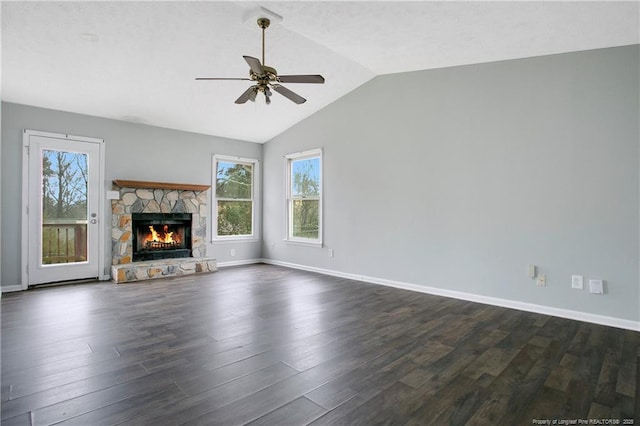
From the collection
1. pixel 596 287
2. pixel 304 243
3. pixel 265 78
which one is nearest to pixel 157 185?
pixel 304 243

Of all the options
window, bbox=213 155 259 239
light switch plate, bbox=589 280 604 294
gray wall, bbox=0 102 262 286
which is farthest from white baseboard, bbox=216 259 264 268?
light switch plate, bbox=589 280 604 294

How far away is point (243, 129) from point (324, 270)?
3072mm

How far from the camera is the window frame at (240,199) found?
6562 mm

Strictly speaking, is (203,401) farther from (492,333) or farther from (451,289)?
(451,289)

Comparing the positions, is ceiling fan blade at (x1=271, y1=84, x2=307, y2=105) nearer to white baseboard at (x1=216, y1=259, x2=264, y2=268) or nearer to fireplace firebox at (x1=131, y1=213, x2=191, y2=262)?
fireplace firebox at (x1=131, y1=213, x2=191, y2=262)

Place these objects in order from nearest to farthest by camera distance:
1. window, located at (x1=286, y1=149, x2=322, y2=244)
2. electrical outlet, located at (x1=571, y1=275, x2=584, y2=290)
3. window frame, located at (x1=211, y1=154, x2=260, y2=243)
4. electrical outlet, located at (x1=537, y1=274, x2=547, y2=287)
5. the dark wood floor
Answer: the dark wood floor
electrical outlet, located at (x1=571, y1=275, x2=584, y2=290)
electrical outlet, located at (x1=537, y1=274, x2=547, y2=287)
window, located at (x1=286, y1=149, x2=322, y2=244)
window frame, located at (x1=211, y1=154, x2=260, y2=243)

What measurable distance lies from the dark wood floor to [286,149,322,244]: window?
2283 mm

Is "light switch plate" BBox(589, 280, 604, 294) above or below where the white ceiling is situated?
below

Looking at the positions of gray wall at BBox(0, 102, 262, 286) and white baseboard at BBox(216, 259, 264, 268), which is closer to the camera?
gray wall at BBox(0, 102, 262, 286)

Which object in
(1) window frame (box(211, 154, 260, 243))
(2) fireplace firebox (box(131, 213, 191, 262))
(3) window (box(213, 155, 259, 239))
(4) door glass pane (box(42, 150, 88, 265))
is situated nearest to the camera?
(4) door glass pane (box(42, 150, 88, 265))

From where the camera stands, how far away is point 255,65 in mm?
2807

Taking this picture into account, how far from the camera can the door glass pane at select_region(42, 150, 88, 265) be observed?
4.84m

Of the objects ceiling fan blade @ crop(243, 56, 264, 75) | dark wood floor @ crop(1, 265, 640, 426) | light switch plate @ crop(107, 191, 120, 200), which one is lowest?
dark wood floor @ crop(1, 265, 640, 426)

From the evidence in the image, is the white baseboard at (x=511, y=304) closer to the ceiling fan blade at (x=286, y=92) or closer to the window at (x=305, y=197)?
the window at (x=305, y=197)
